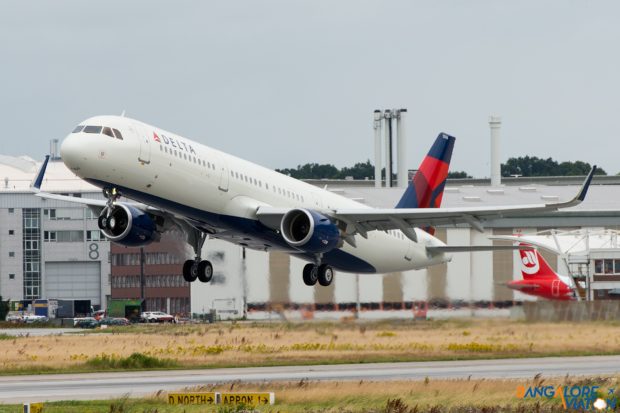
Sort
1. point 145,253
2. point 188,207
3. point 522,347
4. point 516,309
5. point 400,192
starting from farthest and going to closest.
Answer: point 145,253 → point 400,192 → point 516,309 → point 522,347 → point 188,207

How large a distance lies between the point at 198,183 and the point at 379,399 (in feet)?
41.6

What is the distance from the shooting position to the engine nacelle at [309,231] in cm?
4706

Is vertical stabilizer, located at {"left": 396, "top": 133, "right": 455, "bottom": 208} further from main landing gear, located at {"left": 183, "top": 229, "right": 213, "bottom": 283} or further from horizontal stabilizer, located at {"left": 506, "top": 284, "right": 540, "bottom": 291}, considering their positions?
main landing gear, located at {"left": 183, "top": 229, "right": 213, "bottom": 283}

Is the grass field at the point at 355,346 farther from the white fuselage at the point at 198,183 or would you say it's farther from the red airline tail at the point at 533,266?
the red airline tail at the point at 533,266

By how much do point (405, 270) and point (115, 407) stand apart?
25.4 meters

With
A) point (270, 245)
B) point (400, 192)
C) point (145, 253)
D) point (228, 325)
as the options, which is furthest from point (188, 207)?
point (145, 253)

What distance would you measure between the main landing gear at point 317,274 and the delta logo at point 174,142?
8.84 meters

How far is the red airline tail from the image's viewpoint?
7262cm

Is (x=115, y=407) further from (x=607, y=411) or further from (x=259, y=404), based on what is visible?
(x=607, y=411)

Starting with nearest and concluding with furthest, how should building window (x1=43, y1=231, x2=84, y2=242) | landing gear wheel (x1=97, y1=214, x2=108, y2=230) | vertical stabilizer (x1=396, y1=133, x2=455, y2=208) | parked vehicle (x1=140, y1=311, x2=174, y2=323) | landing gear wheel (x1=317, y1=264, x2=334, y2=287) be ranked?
1. landing gear wheel (x1=97, y1=214, x2=108, y2=230)
2. landing gear wheel (x1=317, y1=264, x2=334, y2=287)
3. vertical stabilizer (x1=396, y1=133, x2=455, y2=208)
4. parked vehicle (x1=140, y1=311, x2=174, y2=323)
5. building window (x1=43, y1=231, x2=84, y2=242)

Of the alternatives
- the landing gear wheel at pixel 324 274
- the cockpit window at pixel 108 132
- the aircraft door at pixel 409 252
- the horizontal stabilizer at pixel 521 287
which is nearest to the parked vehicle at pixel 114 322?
the horizontal stabilizer at pixel 521 287

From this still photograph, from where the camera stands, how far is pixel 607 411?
99.1 feet

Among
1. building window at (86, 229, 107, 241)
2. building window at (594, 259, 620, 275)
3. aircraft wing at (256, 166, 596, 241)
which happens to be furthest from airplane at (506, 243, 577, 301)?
building window at (86, 229, 107, 241)

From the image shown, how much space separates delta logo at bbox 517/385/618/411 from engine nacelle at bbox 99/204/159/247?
676 inches
